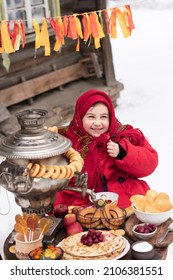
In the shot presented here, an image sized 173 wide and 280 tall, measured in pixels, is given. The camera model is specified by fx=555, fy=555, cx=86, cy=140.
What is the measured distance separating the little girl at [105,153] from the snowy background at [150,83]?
20.2 inches

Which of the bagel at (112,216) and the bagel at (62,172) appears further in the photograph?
the bagel at (112,216)

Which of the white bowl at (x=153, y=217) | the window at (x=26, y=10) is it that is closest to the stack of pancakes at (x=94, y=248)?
the white bowl at (x=153, y=217)

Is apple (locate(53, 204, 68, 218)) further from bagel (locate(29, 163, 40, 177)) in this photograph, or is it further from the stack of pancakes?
bagel (locate(29, 163, 40, 177))

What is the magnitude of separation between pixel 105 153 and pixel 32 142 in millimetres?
781

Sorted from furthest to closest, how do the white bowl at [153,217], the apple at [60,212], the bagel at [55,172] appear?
the apple at [60,212], the white bowl at [153,217], the bagel at [55,172]

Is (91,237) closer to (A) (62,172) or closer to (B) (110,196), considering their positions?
(A) (62,172)

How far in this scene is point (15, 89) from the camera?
21.3 feet

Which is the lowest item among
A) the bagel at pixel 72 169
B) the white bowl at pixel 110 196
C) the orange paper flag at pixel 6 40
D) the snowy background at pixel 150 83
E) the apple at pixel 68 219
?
the snowy background at pixel 150 83

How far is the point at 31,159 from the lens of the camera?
2500 mm

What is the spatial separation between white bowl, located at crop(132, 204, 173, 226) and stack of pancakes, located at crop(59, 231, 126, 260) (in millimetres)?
222

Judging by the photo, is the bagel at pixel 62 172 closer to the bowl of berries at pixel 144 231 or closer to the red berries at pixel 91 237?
the red berries at pixel 91 237

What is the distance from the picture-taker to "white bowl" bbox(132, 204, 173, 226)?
8.89ft

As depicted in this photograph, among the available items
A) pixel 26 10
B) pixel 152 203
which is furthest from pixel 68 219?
pixel 26 10

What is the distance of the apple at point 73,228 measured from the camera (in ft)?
8.77
